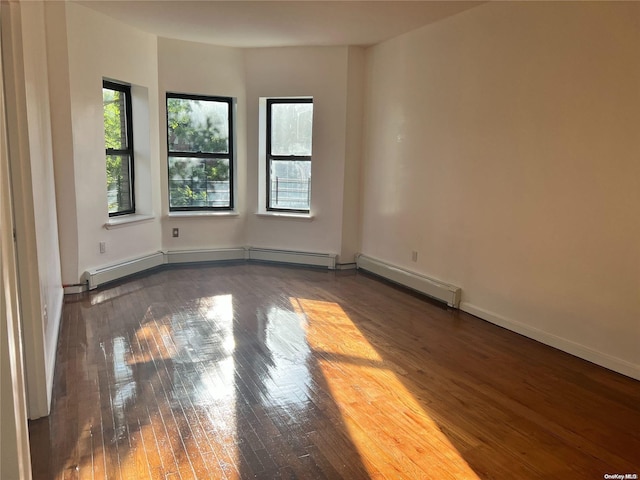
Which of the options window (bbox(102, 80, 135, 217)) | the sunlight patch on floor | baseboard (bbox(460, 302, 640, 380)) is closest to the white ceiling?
window (bbox(102, 80, 135, 217))

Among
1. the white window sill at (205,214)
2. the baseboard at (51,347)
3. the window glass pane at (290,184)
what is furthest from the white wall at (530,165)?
the baseboard at (51,347)

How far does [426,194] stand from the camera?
4867 mm

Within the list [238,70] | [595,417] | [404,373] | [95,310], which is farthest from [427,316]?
[238,70]

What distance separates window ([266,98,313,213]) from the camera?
6.09 m

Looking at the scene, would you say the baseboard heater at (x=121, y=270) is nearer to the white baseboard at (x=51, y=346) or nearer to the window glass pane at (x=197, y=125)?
the white baseboard at (x=51, y=346)

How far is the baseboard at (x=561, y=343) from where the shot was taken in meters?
3.11

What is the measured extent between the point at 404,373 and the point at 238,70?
14.7 ft

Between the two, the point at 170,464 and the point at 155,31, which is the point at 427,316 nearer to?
the point at 170,464

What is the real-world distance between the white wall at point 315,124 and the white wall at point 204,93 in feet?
0.42

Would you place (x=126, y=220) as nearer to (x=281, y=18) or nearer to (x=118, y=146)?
(x=118, y=146)

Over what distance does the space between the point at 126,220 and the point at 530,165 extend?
414 cm

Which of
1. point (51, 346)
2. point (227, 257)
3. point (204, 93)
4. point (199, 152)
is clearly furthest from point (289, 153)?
point (51, 346)

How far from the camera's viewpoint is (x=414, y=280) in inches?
196

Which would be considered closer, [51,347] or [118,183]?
[51,347]
